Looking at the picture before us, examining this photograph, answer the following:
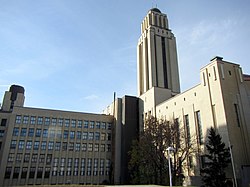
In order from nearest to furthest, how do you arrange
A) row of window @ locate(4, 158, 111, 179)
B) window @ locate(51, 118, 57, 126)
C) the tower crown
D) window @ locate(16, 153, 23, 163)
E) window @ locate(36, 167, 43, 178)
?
row of window @ locate(4, 158, 111, 179), window @ locate(16, 153, 23, 163), window @ locate(36, 167, 43, 178), window @ locate(51, 118, 57, 126), the tower crown

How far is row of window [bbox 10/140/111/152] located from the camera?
4822 cm

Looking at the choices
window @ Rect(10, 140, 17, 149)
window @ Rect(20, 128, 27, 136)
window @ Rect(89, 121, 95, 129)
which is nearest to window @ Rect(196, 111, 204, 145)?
window @ Rect(89, 121, 95, 129)

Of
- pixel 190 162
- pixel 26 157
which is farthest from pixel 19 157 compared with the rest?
pixel 190 162

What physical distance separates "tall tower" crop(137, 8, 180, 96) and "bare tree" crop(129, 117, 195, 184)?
19.5 meters

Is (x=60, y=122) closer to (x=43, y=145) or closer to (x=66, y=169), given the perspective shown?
(x=43, y=145)

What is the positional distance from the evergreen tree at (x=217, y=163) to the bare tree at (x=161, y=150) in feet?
19.2

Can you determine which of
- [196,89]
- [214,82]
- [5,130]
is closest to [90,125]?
[5,130]

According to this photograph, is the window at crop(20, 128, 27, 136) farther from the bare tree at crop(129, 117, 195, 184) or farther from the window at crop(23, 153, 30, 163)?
the bare tree at crop(129, 117, 195, 184)

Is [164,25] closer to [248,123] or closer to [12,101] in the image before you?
[248,123]

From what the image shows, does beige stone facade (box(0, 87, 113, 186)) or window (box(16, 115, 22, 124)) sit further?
window (box(16, 115, 22, 124))

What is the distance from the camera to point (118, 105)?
2260 inches

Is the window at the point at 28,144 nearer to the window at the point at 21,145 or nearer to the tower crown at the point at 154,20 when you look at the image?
the window at the point at 21,145

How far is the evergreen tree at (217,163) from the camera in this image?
27.5m

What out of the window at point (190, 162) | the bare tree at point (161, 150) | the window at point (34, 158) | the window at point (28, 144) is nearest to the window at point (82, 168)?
the window at point (34, 158)
